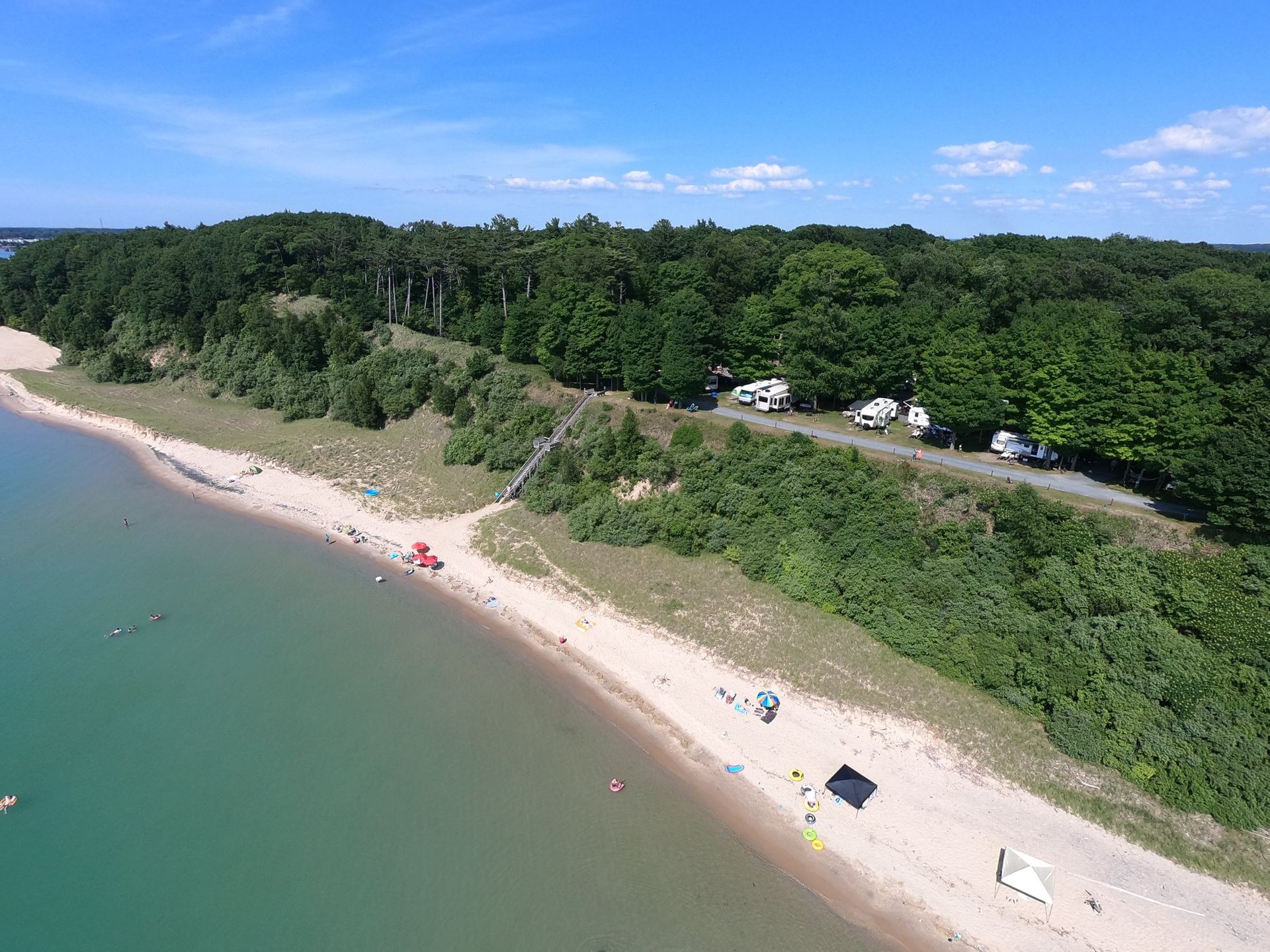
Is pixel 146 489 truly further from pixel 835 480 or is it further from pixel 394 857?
pixel 835 480

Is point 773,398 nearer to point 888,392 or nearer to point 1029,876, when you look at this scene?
point 888,392

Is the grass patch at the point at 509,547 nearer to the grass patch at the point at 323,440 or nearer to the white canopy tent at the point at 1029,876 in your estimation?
the grass patch at the point at 323,440

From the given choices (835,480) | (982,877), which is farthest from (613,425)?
(982,877)

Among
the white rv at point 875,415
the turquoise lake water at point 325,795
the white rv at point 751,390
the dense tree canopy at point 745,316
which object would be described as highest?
the dense tree canopy at point 745,316

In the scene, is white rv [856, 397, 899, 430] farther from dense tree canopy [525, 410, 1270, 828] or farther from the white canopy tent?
the white canopy tent

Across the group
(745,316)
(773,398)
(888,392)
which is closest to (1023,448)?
(888,392)

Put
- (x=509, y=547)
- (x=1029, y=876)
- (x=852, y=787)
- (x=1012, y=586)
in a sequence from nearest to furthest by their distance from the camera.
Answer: (x=1029, y=876)
(x=852, y=787)
(x=1012, y=586)
(x=509, y=547)

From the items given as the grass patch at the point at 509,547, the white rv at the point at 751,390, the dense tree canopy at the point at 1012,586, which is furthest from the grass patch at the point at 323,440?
the white rv at the point at 751,390

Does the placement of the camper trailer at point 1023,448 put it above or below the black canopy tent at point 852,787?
above
